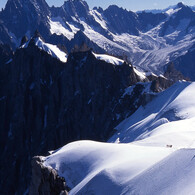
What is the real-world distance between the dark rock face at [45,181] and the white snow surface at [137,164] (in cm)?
66

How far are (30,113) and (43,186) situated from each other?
66.9 m

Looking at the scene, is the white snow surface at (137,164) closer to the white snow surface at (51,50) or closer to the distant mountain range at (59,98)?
the distant mountain range at (59,98)

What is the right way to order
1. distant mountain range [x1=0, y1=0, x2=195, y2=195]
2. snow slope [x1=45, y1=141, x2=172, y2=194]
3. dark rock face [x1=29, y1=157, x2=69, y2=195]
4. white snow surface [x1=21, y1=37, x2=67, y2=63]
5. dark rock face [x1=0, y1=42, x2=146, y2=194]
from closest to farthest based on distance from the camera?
snow slope [x1=45, y1=141, x2=172, y2=194], dark rock face [x1=29, y1=157, x2=69, y2=195], distant mountain range [x1=0, y1=0, x2=195, y2=195], dark rock face [x1=0, y1=42, x2=146, y2=194], white snow surface [x1=21, y1=37, x2=67, y2=63]

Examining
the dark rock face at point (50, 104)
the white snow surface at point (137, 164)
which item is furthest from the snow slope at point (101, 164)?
the dark rock face at point (50, 104)

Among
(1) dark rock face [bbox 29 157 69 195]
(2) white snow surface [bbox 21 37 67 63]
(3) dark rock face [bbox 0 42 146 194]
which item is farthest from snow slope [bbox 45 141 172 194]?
(2) white snow surface [bbox 21 37 67 63]

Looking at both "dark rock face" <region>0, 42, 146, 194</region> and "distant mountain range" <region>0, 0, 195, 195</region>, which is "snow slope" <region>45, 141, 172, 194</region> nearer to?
"distant mountain range" <region>0, 0, 195, 195</region>

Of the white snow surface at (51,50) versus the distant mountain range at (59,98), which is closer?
the distant mountain range at (59,98)

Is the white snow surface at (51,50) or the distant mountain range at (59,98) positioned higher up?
the white snow surface at (51,50)

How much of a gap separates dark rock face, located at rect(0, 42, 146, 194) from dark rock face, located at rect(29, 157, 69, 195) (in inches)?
1464

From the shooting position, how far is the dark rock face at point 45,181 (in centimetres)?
2717

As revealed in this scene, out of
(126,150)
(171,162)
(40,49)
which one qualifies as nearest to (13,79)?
(40,49)

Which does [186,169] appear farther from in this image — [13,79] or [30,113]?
[13,79]

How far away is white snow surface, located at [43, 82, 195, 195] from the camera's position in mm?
16578

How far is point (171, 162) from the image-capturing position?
18.0 m
